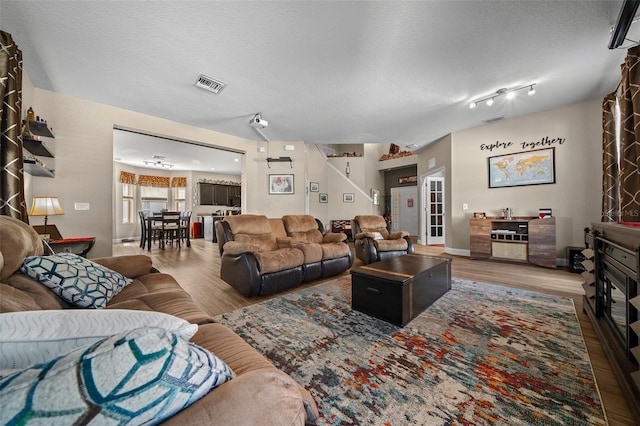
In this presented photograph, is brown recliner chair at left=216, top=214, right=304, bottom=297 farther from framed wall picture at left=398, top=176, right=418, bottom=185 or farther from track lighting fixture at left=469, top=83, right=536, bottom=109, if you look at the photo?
framed wall picture at left=398, top=176, right=418, bottom=185

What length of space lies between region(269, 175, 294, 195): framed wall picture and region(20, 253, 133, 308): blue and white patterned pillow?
435 cm

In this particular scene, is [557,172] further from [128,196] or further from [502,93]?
[128,196]

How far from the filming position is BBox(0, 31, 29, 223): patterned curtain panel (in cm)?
188

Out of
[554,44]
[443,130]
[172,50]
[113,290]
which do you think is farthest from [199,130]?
[554,44]

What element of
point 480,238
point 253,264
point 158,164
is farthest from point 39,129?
point 480,238

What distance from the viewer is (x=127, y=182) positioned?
7828 millimetres

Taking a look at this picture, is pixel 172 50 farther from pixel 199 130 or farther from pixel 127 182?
pixel 127 182

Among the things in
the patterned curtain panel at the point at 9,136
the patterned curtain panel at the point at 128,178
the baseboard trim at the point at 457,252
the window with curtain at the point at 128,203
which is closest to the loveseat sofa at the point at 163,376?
the patterned curtain panel at the point at 9,136

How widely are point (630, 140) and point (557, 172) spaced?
1.94 m

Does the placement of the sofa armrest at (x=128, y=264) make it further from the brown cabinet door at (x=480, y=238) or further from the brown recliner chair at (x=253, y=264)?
the brown cabinet door at (x=480, y=238)

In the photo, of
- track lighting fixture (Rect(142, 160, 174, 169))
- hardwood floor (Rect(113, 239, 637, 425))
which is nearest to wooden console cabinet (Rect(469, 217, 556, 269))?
hardwood floor (Rect(113, 239, 637, 425))

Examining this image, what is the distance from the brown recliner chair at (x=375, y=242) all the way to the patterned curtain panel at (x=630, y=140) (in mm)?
2426

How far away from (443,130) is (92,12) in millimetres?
5433

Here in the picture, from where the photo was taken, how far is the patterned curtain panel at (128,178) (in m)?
7.66
